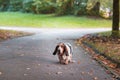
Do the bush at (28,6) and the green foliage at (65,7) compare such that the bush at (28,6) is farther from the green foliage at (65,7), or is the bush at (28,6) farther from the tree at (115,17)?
the tree at (115,17)

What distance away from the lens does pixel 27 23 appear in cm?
4869

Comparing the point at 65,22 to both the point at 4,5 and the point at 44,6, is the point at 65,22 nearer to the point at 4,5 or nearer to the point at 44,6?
the point at 44,6

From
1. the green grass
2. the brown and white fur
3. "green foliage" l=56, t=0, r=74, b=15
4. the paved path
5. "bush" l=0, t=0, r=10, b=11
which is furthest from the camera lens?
"bush" l=0, t=0, r=10, b=11

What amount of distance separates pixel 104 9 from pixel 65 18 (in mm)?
5704

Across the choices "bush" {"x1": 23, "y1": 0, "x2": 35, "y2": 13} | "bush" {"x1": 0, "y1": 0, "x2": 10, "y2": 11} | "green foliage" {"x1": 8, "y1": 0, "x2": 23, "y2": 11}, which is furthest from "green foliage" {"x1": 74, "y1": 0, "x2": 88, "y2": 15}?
"bush" {"x1": 0, "y1": 0, "x2": 10, "y2": 11}

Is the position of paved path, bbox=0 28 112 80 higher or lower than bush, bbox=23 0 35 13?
higher

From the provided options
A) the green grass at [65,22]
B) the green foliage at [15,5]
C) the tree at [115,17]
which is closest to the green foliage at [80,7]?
the green grass at [65,22]

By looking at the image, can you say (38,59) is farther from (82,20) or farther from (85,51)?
(82,20)

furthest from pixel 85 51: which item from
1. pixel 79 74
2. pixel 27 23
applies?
pixel 27 23

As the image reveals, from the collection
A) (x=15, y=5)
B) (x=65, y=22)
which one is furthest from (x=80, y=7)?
(x=15, y=5)

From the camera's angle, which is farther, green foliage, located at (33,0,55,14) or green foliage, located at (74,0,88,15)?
green foliage, located at (33,0,55,14)

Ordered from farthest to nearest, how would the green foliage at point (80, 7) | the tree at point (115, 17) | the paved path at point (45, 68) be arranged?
the green foliage at point (80, 7) → the tree at point (115, 17) → the paved path at point (45, 68)

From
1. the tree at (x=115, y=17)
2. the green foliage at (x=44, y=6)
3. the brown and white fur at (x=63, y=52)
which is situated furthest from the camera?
the green foliage at (x=44, y=6)

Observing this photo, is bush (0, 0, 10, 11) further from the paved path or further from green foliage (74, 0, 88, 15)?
the paved path
